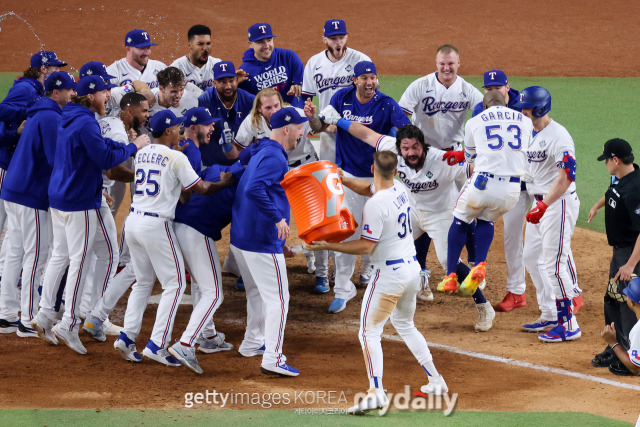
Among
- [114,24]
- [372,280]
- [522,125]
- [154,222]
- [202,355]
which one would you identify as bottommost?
[202,355]

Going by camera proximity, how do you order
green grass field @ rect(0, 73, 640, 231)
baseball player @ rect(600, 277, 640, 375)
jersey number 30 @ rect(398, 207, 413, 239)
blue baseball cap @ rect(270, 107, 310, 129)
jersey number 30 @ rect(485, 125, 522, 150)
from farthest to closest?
1. green grass field @ rect(0, 73, 640, 231)
2. jersey number 30 @ rect(485, 125, 522, 150)
3. blue baseball cap @ rect(270, 107, 310, 129)
4. jersey number 30 @ rect(398, 207, 413, 239)
5. baseball player @ rect(600, 277, 640, 375)

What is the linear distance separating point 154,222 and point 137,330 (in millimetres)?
850

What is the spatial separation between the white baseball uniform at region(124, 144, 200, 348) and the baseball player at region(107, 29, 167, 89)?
2.50 metres

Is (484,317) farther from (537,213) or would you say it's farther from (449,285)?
(537,213)

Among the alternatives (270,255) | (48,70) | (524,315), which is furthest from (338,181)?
(48,70)

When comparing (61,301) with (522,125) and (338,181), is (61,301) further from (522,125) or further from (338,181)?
(522,125)

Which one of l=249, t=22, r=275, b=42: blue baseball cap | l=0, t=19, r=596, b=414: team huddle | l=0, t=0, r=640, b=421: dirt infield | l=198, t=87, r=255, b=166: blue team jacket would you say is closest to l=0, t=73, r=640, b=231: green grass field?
l=0, t=0, r=640, b=421: dirt infield

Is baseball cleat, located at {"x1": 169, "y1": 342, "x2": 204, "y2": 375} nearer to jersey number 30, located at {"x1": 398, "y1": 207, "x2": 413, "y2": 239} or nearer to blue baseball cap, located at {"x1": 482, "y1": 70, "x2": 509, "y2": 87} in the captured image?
jersey number 30, located at {"x1": 398, "y1": 207, "x2": 413, "y2": 239}

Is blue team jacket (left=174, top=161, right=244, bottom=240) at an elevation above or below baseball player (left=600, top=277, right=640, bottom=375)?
above

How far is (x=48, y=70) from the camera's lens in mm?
7730

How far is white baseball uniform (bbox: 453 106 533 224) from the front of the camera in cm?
685

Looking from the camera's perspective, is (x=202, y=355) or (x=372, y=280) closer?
(x=372, y=280)

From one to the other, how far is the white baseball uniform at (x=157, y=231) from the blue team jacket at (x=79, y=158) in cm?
30

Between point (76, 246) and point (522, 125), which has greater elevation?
point (522, 125)
